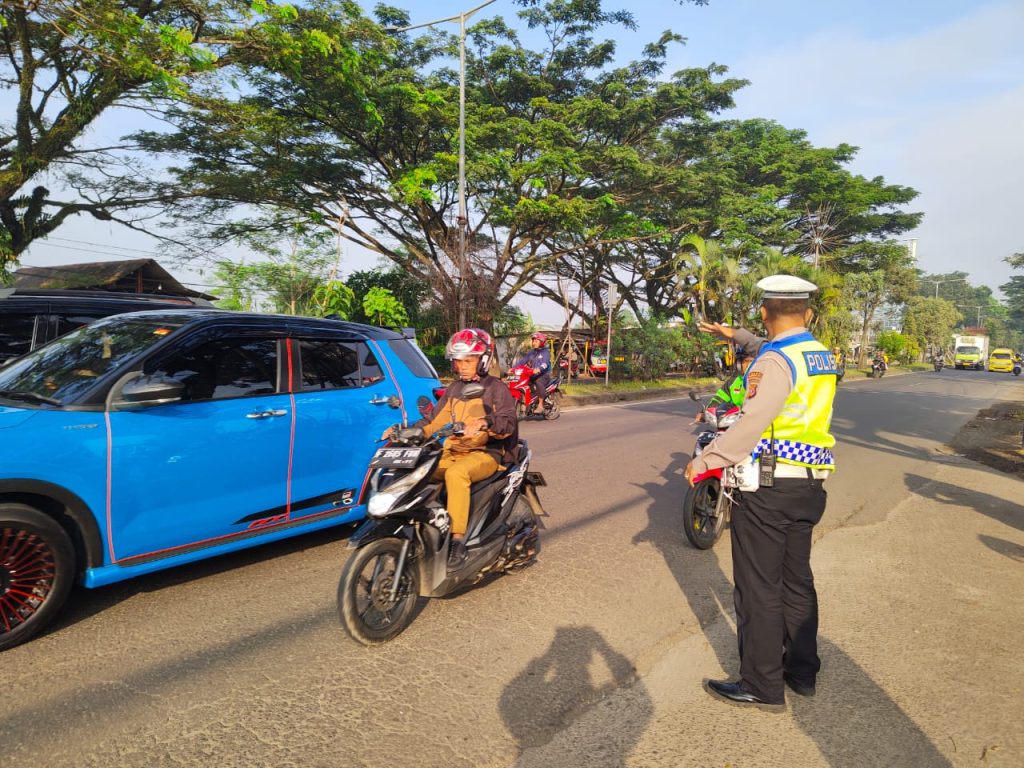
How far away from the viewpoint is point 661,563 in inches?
191

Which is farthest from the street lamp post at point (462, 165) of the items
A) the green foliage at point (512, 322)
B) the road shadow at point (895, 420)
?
the road shadow at point (895, 420)

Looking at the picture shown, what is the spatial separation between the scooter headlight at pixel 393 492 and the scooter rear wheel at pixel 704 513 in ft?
8.44

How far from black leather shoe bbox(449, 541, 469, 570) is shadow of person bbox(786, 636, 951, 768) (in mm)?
1825

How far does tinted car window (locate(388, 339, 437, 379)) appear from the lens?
17.9 ft

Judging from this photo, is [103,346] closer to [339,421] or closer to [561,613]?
[339,421]

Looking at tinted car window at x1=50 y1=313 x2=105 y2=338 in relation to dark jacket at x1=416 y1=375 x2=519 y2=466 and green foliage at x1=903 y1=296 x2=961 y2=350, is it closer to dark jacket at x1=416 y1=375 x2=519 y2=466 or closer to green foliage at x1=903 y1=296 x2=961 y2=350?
dark jacket at x1=416 y1=375 x2=519 y2=466

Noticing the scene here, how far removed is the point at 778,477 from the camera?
2900 millimetres

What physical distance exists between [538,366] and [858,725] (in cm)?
1075

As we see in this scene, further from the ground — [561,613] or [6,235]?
[6,235]

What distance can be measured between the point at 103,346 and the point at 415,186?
16.1m

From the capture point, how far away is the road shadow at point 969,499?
661cm

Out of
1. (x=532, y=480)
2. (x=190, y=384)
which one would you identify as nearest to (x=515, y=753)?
(x=532, y=480)

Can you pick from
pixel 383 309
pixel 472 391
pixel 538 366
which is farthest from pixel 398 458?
pixel 383 309

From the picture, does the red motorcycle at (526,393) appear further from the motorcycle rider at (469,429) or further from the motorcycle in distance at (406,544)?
the motorcycle in distance at (406,544)
